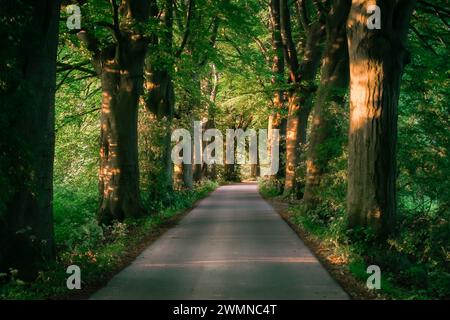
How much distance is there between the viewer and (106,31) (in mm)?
17250

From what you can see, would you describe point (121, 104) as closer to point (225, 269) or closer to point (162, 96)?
point (162, 96)

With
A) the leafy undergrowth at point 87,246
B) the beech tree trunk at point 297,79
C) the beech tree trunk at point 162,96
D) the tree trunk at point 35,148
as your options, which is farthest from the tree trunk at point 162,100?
the tree trunk at point 35,148

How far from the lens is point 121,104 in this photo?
17281 mm

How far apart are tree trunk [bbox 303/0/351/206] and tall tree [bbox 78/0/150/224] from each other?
578cm

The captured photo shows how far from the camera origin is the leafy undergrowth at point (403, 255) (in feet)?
30.0

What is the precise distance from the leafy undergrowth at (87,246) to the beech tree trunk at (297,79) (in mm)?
5634

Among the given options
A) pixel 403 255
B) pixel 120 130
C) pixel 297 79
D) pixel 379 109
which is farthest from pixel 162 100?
pixel 403 255

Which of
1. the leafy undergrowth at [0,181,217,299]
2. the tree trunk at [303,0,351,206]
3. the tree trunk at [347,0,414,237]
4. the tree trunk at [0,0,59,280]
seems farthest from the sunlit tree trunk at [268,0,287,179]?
the tree trunk at [0,0,59,280]

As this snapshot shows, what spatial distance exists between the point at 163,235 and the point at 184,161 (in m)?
16.4

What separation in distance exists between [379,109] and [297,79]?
12.6 metres

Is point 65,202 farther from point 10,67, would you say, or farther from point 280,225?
point 10,67

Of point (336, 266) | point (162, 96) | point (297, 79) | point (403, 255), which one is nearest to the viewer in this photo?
point (336, 266)

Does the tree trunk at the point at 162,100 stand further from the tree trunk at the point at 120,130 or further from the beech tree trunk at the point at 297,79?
the beech tree trunk at the point at 297,79

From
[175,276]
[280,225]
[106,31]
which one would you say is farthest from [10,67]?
[280,225]
